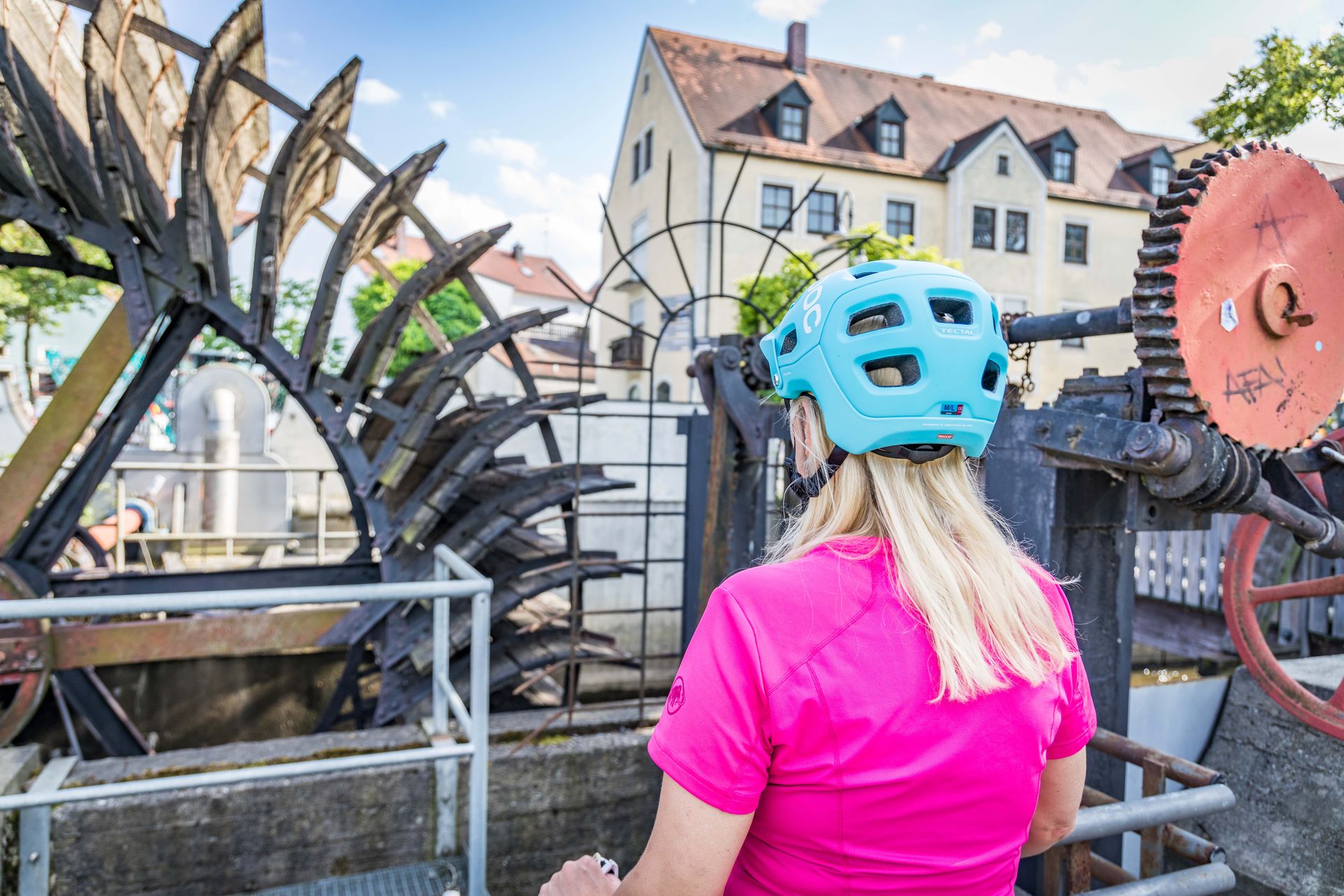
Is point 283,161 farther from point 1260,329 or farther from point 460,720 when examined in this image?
point 1260,329

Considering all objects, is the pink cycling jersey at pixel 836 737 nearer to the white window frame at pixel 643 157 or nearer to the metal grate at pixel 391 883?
the metal grate at pixel 391 883

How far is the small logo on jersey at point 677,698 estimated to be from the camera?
Result: 3.38ft

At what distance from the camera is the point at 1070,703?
1.23 metres

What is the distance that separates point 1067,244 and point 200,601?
26413 mm

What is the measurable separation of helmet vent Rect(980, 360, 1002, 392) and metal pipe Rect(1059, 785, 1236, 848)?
0.88m

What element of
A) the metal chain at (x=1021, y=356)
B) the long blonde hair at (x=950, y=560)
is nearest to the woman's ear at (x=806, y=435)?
the long blonde hair at (x=950, y=560)

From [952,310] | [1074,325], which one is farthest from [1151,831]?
[952,310]

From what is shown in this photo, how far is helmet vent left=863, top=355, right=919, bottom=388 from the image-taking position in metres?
1.20

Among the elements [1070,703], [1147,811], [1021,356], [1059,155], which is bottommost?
[1147,811]

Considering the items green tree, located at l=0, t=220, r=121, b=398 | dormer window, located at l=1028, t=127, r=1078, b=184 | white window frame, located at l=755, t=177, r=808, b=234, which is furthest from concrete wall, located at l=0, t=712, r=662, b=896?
dormer window, located at l=1028, t=127, r=1078, b=184

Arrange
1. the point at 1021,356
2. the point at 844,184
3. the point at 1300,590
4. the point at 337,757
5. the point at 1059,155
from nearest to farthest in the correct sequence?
the point at 1021,356, the point at 1300,590, the point at 337,757, the point at 844,184, the point at 1059,155

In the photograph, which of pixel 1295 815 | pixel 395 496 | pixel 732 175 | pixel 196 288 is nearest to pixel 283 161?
pixel 196 288

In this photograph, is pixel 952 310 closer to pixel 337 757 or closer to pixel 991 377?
pixel 991 377

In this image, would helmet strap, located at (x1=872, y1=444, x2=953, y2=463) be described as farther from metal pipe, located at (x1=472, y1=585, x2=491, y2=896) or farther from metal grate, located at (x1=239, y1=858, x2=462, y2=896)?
metal grate, located at (x1=239, y1=858, x2=462, y2=896)
